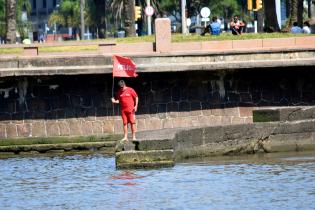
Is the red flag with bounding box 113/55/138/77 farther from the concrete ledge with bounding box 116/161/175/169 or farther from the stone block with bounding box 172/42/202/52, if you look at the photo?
the concrete ledge with bounding box 116/161/175/169

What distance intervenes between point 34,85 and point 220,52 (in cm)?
525

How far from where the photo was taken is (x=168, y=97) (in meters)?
36.3

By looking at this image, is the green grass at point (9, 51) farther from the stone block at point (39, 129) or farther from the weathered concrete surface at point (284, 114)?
the weathered concrete surface at point (284, 114)

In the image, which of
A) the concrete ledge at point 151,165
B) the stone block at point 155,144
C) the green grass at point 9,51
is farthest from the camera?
the green grass at point 9,51

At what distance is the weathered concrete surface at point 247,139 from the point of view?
93.6 feet

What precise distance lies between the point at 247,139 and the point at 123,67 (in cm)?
622

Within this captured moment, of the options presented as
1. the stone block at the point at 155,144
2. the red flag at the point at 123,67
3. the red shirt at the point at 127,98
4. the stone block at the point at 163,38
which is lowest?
the stone block at the point at 155,144

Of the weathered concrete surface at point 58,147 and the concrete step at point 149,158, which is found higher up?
the concrete step at point 149,158

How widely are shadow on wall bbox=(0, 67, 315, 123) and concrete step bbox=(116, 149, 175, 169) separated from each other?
393 inches

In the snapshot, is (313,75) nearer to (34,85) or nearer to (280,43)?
(280,43)

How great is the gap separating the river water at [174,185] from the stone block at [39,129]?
6.33 m

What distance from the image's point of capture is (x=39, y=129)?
36.4 m

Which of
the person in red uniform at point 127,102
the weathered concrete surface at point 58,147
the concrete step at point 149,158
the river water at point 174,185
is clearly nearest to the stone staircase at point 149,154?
the concrete step at point 149,158

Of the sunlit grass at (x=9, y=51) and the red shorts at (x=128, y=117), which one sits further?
the sunlit grass at (x=9, y=51)
